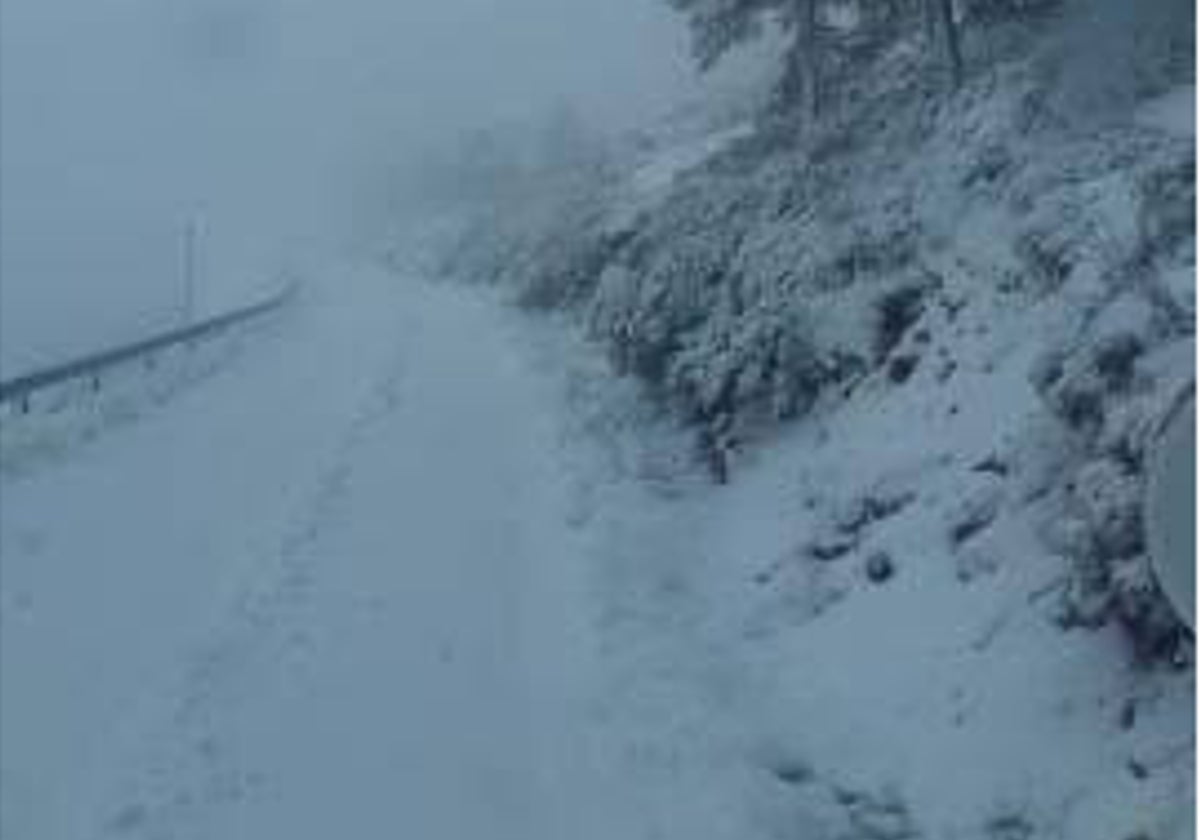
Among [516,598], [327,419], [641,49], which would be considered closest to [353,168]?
[641,49]

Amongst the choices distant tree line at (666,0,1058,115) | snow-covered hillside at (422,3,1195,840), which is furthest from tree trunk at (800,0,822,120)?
snow-covered hillside at (422,3,1195,840)

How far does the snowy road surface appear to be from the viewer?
44.8ft

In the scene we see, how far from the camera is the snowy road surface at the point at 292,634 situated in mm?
13641

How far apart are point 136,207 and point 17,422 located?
3867 inches

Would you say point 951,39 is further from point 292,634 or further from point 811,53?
point 292,634

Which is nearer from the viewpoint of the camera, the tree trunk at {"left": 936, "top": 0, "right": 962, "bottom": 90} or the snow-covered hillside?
the snow-covered hillside

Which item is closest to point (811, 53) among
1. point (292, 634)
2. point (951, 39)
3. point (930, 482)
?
point (951, 39)

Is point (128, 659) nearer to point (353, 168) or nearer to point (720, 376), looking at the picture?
point (720, 376)

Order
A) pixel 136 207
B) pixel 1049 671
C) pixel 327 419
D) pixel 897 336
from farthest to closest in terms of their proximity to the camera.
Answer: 1. pixel 136 207
2. pixel 327 419
3. pixel 897 336
4. pixel 1049 671

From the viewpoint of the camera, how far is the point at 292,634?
55.8 feet

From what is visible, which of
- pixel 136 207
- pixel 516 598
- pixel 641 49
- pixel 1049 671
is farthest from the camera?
pixel 641 49

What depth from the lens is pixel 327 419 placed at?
1129 inches

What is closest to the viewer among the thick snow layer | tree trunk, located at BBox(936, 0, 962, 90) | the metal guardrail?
the thick snow layer

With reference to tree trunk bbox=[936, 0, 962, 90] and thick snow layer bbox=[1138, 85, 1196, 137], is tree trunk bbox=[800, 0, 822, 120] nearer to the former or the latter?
tree trunk bbox=[936, 0, 962, 90]
